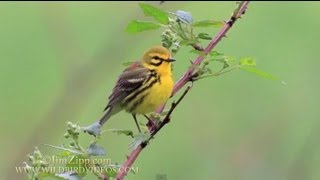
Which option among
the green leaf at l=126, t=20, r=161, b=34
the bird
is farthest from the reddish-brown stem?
the bird

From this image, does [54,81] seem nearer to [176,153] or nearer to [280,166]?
[176,153]

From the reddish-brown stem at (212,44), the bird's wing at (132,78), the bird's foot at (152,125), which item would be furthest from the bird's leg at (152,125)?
the bird's wing at (132,78)

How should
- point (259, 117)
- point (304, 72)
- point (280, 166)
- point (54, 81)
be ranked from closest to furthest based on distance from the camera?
point (280, 166), point (259, 117), point (304, 72), point (54, 81)

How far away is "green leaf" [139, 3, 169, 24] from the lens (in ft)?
6.66

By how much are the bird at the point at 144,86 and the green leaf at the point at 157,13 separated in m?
0.65

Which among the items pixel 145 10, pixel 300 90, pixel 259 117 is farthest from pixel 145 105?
pixel 300 90

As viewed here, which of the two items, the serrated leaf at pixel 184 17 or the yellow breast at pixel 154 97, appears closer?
the serrated leaf at pixel 184 17

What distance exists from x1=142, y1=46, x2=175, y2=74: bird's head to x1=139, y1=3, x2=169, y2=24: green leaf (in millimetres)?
678

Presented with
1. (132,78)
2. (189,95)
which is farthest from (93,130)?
(189,95)

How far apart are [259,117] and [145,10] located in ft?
14.5

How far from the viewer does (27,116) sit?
723cm

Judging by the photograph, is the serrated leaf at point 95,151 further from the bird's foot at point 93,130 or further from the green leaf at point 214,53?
the green leaf at point 214,53

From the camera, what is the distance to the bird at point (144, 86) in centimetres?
282

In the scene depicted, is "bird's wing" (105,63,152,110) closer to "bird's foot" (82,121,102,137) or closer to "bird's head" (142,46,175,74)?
"bird's head" (142,46,175,74)
